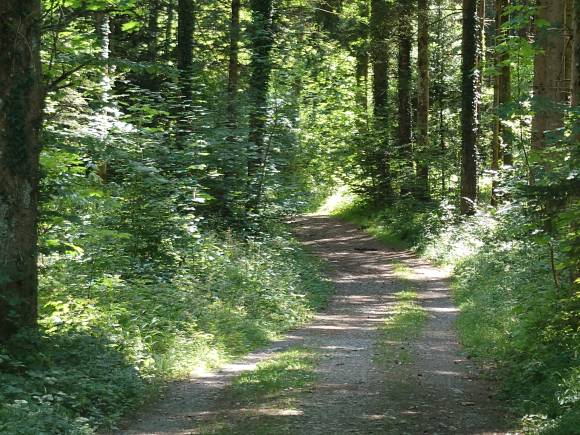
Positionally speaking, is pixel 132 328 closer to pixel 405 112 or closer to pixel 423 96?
pixel 423 96

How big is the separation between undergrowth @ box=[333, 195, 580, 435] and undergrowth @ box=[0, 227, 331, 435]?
4022 mm

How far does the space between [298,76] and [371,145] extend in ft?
38.5

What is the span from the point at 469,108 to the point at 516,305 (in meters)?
12.4

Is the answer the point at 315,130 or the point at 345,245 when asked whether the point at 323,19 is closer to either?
the point at 345,245

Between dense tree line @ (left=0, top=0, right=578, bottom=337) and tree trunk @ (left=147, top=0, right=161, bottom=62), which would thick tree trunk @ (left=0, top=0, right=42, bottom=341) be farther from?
tree trunk @ (left=147, top=0, right=161, bottom=62)

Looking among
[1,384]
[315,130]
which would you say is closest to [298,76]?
[1,384]

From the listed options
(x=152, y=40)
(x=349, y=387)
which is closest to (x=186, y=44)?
(x=152, y=40)

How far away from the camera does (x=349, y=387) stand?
29.6ft

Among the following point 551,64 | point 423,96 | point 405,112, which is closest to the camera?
point 551,64

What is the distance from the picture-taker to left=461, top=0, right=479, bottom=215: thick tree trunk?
2270 centimetres

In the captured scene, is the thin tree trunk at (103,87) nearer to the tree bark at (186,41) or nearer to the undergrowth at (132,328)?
the undergrowth at (132,328)

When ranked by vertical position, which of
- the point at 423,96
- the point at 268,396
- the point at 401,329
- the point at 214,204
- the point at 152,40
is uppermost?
the point at 152,40

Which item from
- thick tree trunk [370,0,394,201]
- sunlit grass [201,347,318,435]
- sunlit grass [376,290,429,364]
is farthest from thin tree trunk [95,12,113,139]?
thick tree trunk [370,0,394,201]

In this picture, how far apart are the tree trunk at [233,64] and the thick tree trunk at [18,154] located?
10.8 m
